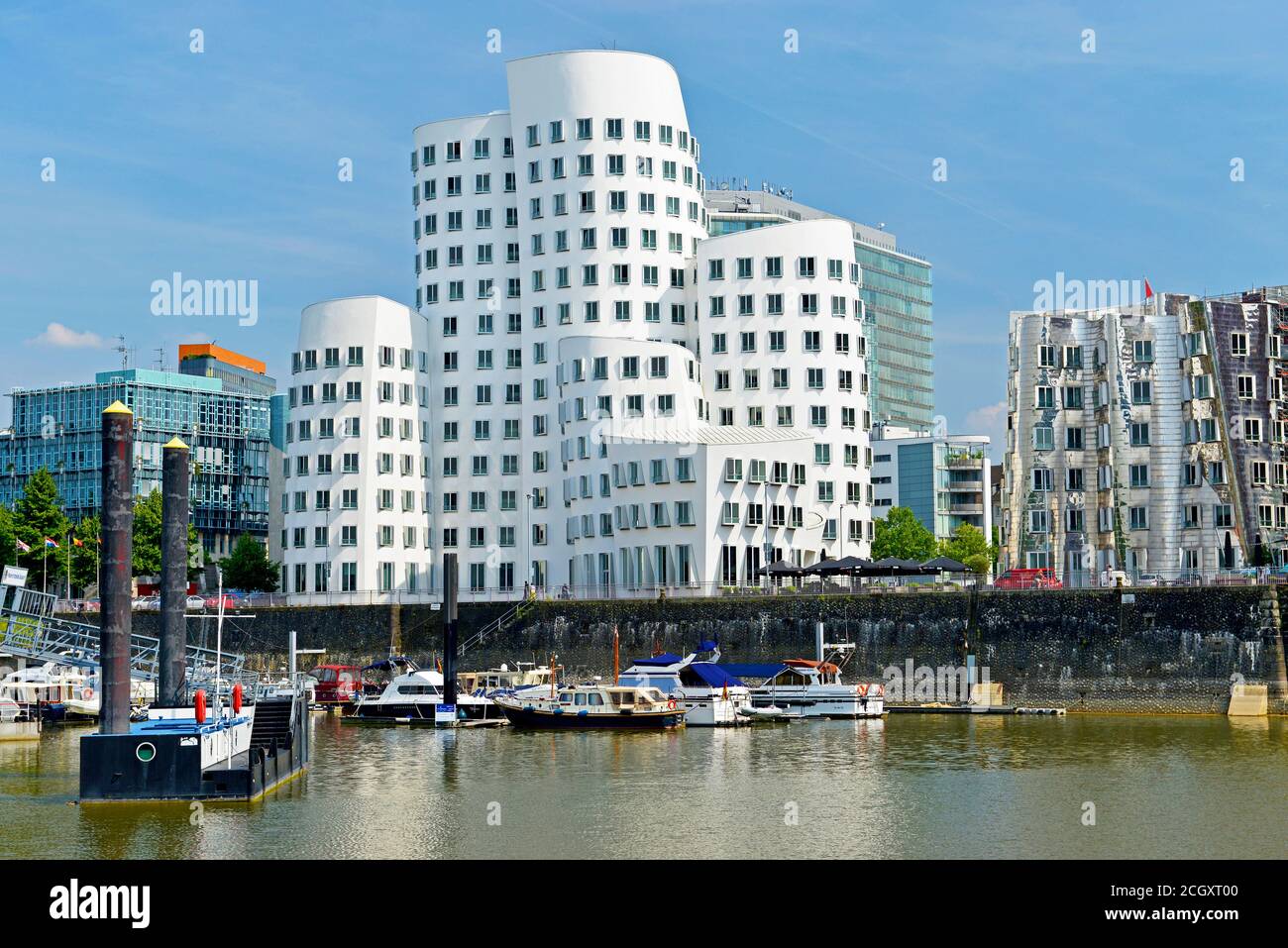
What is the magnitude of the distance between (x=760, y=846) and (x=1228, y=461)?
88.3 meters

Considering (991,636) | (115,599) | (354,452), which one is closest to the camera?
(115,599)

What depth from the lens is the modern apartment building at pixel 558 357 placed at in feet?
454

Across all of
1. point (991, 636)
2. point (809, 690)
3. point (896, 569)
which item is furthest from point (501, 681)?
point (991, 636)

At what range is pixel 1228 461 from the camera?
126 metres

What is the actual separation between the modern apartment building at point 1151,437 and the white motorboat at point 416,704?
48984 mm

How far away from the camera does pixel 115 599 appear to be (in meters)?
55.4

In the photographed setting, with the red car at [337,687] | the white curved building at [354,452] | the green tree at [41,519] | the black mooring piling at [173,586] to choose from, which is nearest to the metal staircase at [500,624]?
the red car at [337,687]

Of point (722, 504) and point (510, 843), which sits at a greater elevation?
point (722, 504)

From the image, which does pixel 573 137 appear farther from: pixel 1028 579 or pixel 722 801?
pixel 722 801

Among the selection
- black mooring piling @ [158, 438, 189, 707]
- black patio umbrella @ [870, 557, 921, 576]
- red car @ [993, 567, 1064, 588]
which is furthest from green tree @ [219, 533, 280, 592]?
black mooring piling @ [158, 438, 189, 707]

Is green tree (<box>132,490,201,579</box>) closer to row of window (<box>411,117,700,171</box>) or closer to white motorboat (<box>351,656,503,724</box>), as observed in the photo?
row of window (<box>411,117,700,171</box>)

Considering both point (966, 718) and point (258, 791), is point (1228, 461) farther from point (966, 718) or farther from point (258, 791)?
point (258, 791)

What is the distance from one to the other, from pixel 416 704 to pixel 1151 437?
5971 centimetres
